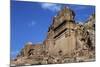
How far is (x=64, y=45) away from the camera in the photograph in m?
2.65

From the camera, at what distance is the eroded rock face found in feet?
8.27

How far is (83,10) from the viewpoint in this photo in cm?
276

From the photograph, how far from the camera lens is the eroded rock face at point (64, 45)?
2520 millimetres

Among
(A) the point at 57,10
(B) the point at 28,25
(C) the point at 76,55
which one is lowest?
(C) the point at 76,55

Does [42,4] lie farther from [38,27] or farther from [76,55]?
[76,55]

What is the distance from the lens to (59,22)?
2.64m

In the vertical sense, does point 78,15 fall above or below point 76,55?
above

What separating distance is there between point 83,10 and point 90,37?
341mm

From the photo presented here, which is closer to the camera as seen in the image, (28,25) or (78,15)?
(28,25)
